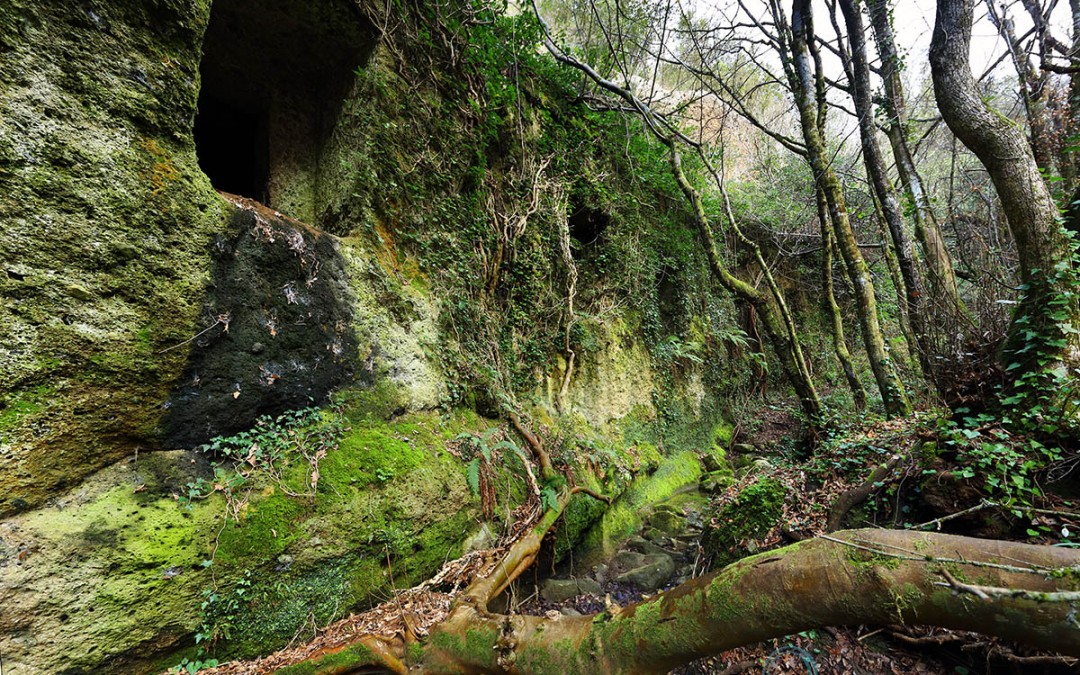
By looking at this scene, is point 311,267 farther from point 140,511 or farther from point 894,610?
point 894,610

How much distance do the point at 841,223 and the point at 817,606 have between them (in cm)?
666

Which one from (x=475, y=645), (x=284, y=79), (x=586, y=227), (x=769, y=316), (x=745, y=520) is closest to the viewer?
(x=475, y=645)

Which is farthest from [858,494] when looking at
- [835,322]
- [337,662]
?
[835,322]

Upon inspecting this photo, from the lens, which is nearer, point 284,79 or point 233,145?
point 284,79

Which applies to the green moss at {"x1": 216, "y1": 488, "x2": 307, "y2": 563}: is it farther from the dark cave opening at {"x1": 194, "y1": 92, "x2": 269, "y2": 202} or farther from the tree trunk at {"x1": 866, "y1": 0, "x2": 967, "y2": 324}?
the tree trunk at {"x1": 866, "y1": 0, "x2": 967, "y2": 324}

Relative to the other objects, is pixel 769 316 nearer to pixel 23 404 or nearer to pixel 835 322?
pixel 835 322

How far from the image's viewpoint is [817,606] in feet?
5.10

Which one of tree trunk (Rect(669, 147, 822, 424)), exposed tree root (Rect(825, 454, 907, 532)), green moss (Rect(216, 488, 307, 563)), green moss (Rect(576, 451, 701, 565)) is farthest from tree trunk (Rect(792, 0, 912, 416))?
green moss (Rect(216, 488, 307, 563))

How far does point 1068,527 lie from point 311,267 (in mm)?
5899

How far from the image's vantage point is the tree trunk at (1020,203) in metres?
2.80

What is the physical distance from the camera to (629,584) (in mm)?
4461

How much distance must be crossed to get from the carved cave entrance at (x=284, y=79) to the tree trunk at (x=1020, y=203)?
6.17 m

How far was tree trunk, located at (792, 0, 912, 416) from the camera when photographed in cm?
572

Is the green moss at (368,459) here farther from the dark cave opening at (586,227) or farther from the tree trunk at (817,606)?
the dark cave opening at (586,227)
